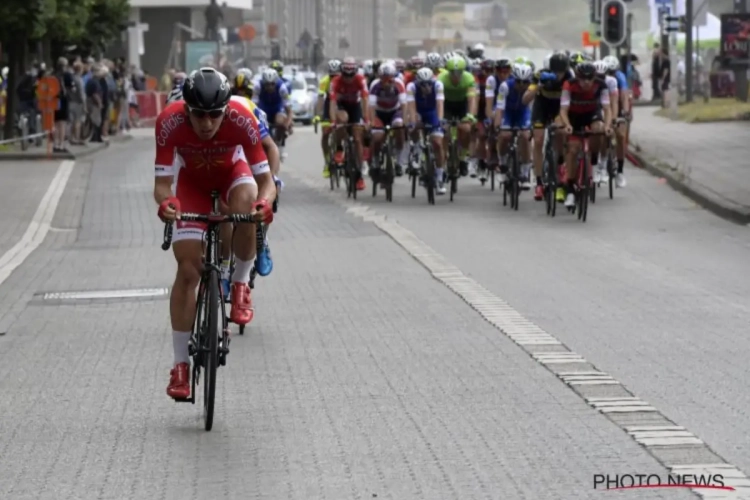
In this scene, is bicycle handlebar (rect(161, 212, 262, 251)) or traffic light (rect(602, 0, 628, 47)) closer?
bicycle handlebar (rect(161, 212, 262, 251))

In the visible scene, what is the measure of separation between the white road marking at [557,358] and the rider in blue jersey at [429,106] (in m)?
4.54

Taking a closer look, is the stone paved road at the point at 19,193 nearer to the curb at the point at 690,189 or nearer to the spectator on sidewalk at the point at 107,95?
the spectator on sidewalk at the point at 107,95

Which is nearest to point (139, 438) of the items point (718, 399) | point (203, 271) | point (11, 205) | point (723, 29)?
point (203, 271)

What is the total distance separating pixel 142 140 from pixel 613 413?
40599 mm

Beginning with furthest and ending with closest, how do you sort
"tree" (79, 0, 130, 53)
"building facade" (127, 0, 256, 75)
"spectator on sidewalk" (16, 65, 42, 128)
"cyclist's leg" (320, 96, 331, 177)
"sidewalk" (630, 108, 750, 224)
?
"building facade" (127, 0, 256, 75)
"tree" (79, 0, 130, 53)
"spectator on sidewalk" (16, 65, 42, 128)
"cyclist's leg" (320, 96, 331, 177)
"sidewalk" (630, 108, 750, 224)

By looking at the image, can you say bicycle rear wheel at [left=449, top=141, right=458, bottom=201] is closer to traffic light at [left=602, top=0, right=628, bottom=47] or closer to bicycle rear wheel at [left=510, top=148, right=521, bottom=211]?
bicycle rear wheel at [left=510, top=148, right=521, bottom=211]

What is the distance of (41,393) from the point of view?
32.4 ft

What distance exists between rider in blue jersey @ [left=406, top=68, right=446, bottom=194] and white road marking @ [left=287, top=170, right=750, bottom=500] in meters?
4.54

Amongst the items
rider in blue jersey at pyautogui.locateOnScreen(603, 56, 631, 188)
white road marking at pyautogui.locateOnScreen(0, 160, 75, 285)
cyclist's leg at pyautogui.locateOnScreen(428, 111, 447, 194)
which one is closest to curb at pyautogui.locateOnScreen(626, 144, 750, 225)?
rider in blue jersey at pyautogui.locateOnScreen(603, 56, 631, 188)

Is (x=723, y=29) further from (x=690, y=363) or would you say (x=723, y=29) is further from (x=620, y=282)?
(x=690, y=363)

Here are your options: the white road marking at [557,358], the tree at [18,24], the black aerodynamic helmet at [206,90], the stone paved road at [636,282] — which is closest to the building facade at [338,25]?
the tree at [18,24]

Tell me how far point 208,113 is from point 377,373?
195 cm

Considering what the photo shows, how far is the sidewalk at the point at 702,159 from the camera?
23328 mm

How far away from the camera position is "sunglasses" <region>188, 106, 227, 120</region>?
8.85 metres
